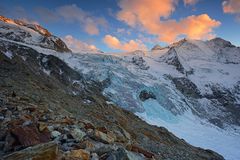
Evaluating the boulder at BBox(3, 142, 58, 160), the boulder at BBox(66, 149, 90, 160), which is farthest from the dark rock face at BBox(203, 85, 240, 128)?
the boulder at BBox(3, 142, 58, 160)

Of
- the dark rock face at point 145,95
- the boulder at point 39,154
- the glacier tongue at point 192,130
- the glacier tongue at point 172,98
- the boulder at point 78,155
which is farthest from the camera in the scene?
the dark rock face at point 145,95

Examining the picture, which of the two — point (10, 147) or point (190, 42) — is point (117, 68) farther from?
point (190, 42)

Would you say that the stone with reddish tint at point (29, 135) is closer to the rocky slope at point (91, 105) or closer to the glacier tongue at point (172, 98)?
the rocky slope at point (91, 105)

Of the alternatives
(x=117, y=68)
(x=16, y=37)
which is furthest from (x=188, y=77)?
(x=16, y=37)

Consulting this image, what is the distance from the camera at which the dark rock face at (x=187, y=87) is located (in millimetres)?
91287

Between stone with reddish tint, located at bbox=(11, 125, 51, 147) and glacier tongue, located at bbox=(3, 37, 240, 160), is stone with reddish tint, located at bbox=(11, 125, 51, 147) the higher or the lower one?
the lower one

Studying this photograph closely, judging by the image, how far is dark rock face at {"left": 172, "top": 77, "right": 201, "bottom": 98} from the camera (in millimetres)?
91287

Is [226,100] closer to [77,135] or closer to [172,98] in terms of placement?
[172,98]

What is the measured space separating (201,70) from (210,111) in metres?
33.5

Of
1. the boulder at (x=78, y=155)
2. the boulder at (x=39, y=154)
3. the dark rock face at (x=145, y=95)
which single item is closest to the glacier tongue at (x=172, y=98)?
the dark rock face at (x=145, y=95)

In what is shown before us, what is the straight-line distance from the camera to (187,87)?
95.4m

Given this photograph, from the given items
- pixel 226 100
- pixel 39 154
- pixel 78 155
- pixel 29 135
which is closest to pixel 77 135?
pixel 29 135

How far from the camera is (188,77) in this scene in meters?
104

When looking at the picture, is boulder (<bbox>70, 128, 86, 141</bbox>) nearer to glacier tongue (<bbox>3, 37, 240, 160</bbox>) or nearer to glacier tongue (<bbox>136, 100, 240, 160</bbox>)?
glacier tongue (<bbox>3, 37, 240, 160</bbox>)
